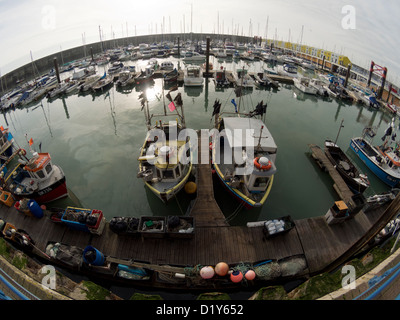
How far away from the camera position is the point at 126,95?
131 feet

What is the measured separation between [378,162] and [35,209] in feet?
97.3

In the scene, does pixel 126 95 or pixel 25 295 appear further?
pixel 126 95

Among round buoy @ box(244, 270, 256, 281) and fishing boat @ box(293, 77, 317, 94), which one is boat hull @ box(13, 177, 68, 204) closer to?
round buoy @ box(244, 270, 256, 281)

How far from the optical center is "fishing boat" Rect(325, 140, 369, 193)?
18.5 m

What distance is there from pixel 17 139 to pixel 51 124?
4.53 meters

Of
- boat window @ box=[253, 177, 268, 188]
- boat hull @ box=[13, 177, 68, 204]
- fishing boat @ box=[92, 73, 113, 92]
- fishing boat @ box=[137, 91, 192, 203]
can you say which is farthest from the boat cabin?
fishing boat @ box=[92, 73, 113, 92]

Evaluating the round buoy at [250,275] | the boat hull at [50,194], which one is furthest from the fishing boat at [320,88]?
the boat hull at [50,194]

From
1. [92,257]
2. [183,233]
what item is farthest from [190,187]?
[92,257]

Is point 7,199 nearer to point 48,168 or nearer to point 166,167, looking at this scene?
point 48,168

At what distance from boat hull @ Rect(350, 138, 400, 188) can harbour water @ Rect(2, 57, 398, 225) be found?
586mm

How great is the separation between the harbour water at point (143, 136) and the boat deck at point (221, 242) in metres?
3.16

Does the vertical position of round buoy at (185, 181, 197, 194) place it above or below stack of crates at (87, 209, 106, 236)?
below
